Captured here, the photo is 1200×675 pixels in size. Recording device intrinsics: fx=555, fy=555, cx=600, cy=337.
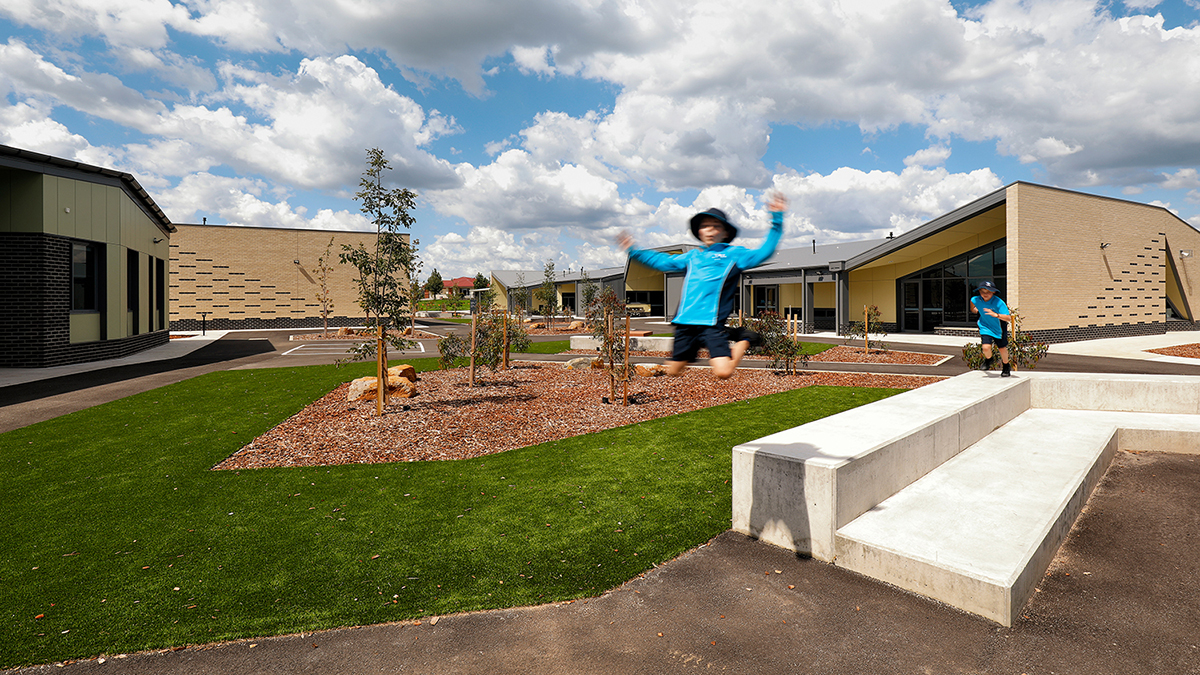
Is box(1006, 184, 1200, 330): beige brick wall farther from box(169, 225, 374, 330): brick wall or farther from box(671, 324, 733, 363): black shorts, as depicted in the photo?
box(169, 225, 374, 330): brick wall

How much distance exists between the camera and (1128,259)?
1062 inches

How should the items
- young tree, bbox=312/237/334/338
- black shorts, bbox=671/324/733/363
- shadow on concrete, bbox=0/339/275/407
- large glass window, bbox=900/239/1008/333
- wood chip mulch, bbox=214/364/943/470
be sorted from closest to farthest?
1. black shorts, bbox=671/324/733/363
2. wood chip mulch, bbox=214/364/943/470
3. shadow on concrete, bbox=0/339/275/407
4. large glass window, bbox=900/239/1008/333
5. young tree, bbox=312/237/334/338

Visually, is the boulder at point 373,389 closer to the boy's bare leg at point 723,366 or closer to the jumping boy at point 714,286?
the jumping boy at point 714,286

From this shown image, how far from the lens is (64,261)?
17094 mm

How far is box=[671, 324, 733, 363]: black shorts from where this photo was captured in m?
4.58

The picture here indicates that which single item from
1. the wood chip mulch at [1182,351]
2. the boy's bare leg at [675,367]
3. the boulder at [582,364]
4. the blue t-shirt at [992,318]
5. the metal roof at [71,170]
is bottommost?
the boulder at [582,364]

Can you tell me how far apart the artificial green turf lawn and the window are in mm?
12003

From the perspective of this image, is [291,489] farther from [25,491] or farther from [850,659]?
[850,659]

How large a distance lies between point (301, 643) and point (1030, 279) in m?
28.3

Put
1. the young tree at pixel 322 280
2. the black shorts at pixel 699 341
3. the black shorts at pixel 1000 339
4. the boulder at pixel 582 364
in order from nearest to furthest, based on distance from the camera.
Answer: the black shorts at pixel 699 341
the black shorts at pixel 1000 339
the boulder at pixel 582 364
the young tree at pixel 322 280

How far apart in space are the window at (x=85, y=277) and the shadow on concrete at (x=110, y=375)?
9.39 feet

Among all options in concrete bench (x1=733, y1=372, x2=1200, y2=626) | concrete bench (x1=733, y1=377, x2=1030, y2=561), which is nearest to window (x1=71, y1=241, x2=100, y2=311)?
concrete bench (x1=733, y1=377, x2=1030, y2=561)

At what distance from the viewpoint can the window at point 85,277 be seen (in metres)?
17.8

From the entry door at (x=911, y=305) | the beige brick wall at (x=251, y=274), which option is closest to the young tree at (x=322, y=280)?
the beige brick wall at (x=251, y=274)
